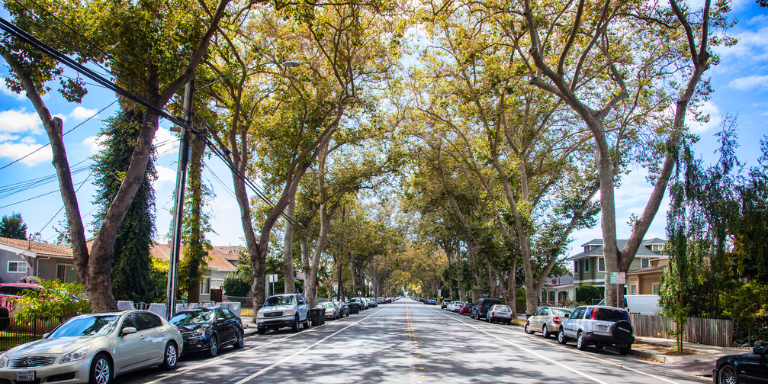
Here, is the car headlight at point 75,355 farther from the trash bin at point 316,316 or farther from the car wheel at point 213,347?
the trash bin at point 316,316

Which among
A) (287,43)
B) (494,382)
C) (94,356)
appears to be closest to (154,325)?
(94,356)

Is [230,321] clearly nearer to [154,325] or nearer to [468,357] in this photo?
[154,325]

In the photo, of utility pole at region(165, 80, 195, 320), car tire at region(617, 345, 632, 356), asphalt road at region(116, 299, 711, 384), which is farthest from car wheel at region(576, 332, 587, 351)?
utility pole at region(165, 80, 195, 320)

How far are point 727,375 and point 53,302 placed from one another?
16.7 m

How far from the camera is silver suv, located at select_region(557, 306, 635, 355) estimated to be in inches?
622

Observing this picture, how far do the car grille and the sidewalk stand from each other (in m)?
13.6

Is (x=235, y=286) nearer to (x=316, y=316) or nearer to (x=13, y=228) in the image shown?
(x=316, y=316)

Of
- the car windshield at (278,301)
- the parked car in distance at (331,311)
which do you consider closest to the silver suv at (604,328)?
the car windshield at (278,301)

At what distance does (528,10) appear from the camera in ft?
55.1

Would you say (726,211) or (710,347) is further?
(710,347)

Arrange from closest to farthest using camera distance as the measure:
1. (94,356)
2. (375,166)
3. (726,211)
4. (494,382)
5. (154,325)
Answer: (94,356), (494,382), (154,325), (726,211), (375,166)

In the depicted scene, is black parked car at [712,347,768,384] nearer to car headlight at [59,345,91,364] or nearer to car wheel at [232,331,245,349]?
car headlight at [59,345,91,364]

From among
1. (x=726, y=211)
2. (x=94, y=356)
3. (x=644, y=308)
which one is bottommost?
(x=644, y=308)

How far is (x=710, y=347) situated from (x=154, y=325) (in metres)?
16.6
